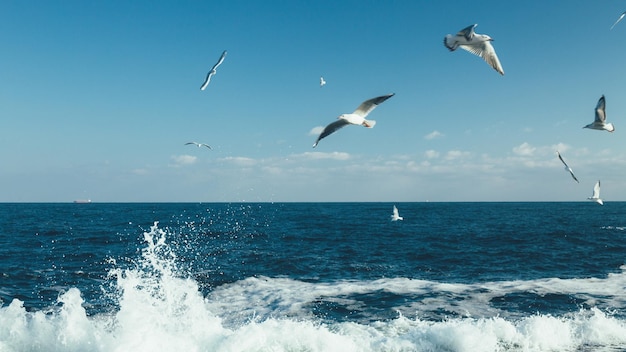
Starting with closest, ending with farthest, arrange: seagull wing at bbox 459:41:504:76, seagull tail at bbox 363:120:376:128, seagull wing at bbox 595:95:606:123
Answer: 1. seagull tail at bbox 363:120:376:128
2. seagull wing at bbox 459:41:504:76
3. seagull wing at bbox 595:95:606:123

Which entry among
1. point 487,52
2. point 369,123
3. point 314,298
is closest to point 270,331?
point 314,298

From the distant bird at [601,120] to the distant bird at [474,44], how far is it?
437 centimetres

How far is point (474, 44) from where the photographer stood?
1081cm

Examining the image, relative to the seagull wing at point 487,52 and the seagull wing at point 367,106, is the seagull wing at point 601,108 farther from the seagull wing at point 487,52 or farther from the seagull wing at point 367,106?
the seagull wing at point 367,106

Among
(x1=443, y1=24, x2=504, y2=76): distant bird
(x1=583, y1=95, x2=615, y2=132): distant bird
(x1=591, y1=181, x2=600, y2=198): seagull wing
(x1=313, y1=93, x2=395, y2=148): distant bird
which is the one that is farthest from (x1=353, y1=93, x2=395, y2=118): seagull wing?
(x1=591, y1=181, x2=600, y2=198): seagull wing

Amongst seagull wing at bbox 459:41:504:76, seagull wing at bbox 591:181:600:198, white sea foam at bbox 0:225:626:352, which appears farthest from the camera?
seagull wing at bbox 591:181:600:198

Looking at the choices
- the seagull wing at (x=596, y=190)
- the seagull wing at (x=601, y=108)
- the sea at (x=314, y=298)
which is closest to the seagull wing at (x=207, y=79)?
the sea at (x=314, y=298)

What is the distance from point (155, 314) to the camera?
1370 cm

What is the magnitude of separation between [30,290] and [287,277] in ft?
38.1

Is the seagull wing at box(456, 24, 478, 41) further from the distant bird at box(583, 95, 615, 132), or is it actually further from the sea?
the sea

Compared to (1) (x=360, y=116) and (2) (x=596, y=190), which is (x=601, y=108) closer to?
(1) (x=360, y=116)

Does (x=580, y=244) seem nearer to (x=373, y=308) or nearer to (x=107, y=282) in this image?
(x=373, y=308)

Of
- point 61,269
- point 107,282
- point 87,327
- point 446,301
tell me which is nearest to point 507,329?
point 446,301

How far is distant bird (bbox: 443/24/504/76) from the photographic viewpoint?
408 inches
